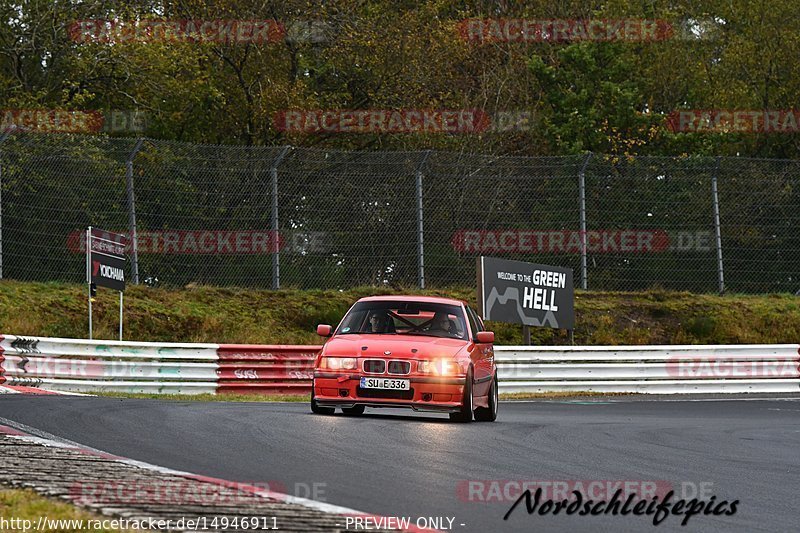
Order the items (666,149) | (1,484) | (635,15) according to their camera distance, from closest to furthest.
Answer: (1,484)
(666,149)
(635,15)

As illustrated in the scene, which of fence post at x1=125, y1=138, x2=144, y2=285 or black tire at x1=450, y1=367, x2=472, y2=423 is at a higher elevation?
fence post at x1=125, y1=138, x2=144, y2=285

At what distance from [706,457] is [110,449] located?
189 inches

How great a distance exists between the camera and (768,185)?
1043 inches

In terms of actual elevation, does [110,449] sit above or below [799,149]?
below

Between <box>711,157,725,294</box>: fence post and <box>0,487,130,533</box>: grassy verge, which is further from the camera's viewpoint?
<box>711,157,725,294</box>: fence post

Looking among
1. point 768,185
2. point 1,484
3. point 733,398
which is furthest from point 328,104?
point 1,484

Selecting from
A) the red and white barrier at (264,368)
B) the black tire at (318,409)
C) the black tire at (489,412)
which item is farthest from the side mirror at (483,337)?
the red and white barrier at (264,368)

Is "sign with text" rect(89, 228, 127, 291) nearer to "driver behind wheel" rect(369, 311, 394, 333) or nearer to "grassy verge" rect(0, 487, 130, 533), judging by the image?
"driver behind wheel" rect(369, 311, 394, 333)

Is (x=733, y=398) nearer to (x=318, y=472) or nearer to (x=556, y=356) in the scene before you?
(x=556, y=356)

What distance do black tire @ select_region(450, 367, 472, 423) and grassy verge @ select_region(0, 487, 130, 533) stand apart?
7796 mm

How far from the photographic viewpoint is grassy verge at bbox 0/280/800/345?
77.2 feet

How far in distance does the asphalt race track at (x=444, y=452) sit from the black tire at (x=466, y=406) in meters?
0.15

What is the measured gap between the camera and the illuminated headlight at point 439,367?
13.9 m

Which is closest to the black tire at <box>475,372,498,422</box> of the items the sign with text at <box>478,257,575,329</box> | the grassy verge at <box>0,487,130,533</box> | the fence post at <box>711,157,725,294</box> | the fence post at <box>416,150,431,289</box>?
the sign with text at <box>478,257,575,329</box>
